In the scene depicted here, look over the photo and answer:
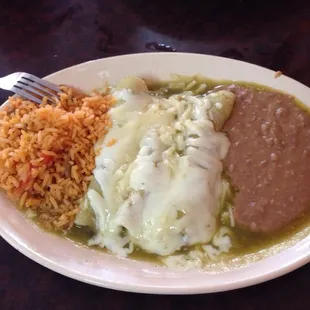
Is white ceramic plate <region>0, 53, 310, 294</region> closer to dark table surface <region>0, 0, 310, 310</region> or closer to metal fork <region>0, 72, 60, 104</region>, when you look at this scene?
dark table surface <region>0, 0, 310, 310</region>

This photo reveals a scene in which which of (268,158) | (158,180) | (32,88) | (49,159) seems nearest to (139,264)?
(158,180)

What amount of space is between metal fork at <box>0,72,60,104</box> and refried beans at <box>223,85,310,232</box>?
70 centimetres

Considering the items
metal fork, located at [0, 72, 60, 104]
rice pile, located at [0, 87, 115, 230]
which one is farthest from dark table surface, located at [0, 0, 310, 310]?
rice pile, located at [0, 87, 115, 230]

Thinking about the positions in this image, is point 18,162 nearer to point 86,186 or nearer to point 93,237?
point 86,186

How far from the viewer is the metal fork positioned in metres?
1.91

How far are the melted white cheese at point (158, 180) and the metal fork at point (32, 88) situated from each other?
0.28 meters

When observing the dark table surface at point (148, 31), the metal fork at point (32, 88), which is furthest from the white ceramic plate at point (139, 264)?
the metal fork at point (32, 88)

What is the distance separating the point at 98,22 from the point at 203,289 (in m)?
1.57

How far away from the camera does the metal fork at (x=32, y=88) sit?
191 centimetres

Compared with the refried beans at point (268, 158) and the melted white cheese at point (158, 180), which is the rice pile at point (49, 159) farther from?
the refried beans at point (268, 158)

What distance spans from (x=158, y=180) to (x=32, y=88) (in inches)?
26.9

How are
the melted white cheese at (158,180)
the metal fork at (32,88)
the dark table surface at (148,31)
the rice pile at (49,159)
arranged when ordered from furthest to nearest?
the dark table surface at (148,31)
the metal fork at (32,88)
the rice pile at (49,159)
the melted white cheese at (158,180)

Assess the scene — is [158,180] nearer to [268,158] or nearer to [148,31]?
[268,158]

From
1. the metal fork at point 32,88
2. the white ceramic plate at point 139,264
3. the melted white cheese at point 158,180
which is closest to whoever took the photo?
the white ceramic plate at point 139,264
